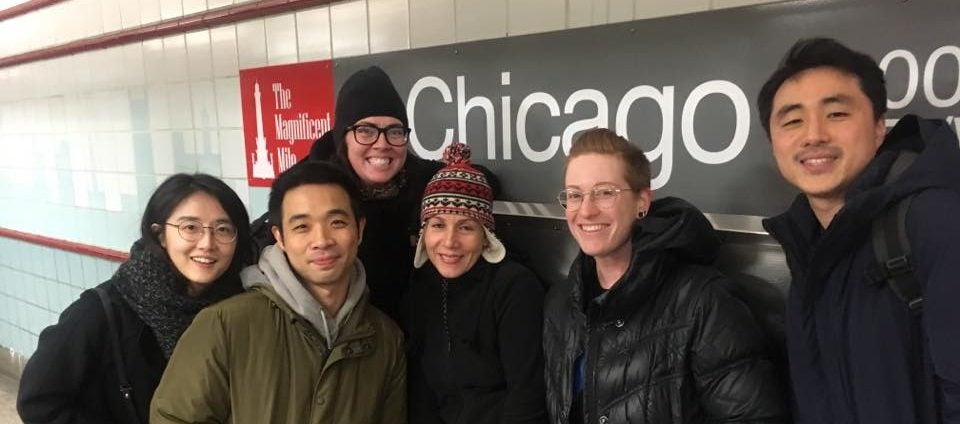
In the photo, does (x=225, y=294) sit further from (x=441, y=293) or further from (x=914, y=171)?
(x=914, y=171)

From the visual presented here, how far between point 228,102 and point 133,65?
0.90 m

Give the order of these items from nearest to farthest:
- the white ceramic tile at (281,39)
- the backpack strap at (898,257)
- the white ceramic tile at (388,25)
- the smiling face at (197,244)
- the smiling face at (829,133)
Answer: the backpack strap at (898,257)
the smiling face at (829,133)
the smiling face at (197,244)
the white ceramic tile at (388,25)
the white ceramic tile at (281,39)

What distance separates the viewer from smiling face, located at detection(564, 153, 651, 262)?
4.76 feet

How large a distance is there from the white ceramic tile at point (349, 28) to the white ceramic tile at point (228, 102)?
2.38 feet

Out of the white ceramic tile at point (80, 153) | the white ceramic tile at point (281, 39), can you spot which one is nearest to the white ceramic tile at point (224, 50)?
the white ceramic tile at point (281, 39)

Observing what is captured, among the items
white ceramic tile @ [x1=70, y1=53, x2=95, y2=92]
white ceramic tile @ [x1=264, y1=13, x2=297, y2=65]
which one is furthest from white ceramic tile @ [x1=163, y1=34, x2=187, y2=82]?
white ceramic tile @ [x1=70, y1=53, x2=95, y2=92]

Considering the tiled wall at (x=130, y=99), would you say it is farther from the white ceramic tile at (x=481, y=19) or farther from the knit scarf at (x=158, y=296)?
the knit scarf at (x=158, y=296)

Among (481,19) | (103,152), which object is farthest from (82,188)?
(481,19)

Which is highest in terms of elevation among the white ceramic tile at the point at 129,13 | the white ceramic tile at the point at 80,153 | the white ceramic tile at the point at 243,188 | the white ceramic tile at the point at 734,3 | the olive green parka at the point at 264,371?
the white ceramic tile at the point at 129,13

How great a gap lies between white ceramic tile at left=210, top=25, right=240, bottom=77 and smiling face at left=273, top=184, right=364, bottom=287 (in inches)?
68.0

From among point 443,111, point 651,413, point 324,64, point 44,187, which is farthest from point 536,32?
point 44,187

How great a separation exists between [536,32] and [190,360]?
1.35 meters

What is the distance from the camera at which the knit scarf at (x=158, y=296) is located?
1.64 metres

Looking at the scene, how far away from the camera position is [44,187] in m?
4.48
